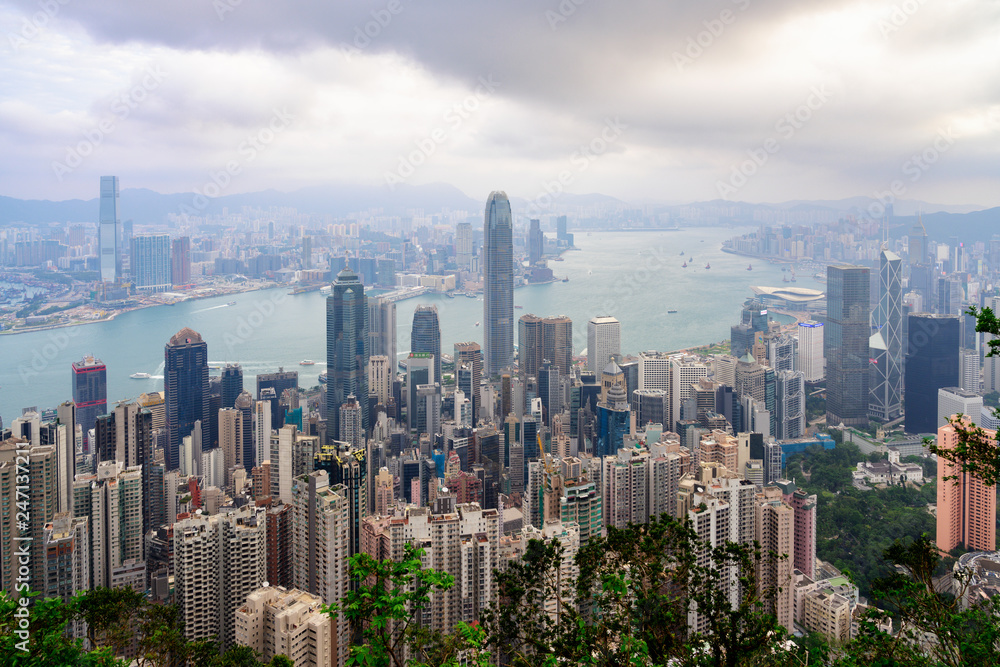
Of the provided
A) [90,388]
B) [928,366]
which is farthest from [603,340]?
[90,388]

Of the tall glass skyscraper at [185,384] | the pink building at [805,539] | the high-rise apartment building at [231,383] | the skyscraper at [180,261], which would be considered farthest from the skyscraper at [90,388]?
the pink building at [805,539]

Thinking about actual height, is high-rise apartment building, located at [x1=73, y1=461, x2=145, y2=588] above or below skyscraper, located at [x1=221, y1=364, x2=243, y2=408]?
below

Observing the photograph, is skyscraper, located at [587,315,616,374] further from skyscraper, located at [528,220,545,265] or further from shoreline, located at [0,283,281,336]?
shoreline, located at [0,283,281,336]

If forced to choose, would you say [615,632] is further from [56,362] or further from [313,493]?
[56,362]

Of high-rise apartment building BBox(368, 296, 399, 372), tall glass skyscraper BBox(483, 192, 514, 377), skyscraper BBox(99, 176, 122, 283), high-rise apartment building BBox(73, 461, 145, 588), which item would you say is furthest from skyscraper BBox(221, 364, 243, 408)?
tall glass skyscraper BBox(483, 192, 514, 377)

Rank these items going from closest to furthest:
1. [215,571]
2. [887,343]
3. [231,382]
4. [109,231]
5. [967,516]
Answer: [215,571] → [967,516] → [231,382] → [109,231] → [887,343]

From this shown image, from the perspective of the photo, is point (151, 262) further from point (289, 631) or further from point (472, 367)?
point (289, 631)
